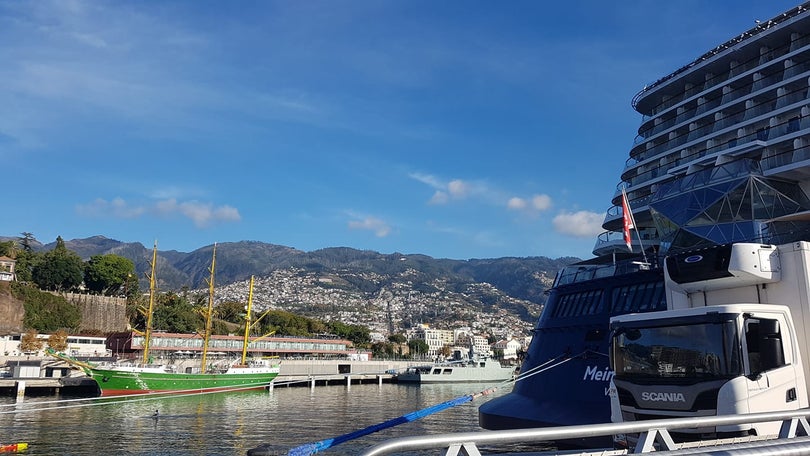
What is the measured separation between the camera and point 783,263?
8648 mm

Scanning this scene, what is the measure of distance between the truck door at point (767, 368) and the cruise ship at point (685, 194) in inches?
145

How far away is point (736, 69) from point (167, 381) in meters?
44.2

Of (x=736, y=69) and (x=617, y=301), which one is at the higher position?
(x=736, y=69)

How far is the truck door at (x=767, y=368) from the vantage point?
7.46 m

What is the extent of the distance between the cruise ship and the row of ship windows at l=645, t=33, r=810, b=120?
0.19 feet

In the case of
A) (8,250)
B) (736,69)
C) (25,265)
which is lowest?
(25,265)

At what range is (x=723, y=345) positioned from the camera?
7.61m

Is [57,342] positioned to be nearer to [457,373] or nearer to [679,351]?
[457,373]

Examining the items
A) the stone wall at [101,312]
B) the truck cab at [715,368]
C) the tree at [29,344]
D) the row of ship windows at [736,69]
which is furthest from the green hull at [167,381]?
the truck cab at [715,368]

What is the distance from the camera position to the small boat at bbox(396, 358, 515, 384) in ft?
253

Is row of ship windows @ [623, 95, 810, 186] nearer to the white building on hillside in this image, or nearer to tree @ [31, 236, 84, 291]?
tree @ [31, 236, 84, 291]

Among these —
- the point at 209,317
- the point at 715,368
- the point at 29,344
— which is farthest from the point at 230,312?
the point at 715,368

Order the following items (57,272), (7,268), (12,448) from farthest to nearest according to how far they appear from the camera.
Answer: (57,272) → (7,268) → (12,448)

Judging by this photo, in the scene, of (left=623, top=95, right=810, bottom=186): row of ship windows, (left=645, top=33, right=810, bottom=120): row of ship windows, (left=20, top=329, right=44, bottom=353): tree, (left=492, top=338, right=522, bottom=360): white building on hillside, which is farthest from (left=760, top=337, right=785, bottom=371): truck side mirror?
(left=492, top=338, right=522, bottom=360): white building on hillside
